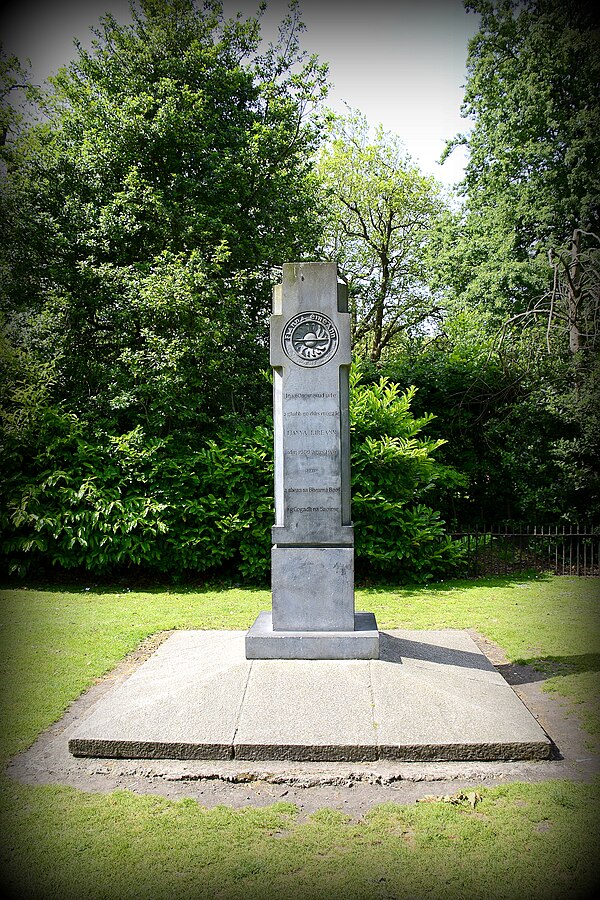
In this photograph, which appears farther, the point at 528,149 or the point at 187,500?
the point at 528,149

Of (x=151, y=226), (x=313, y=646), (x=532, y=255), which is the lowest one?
(x=313, y=646)

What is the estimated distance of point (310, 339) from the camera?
6520mm

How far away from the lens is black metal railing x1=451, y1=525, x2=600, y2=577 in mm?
12164

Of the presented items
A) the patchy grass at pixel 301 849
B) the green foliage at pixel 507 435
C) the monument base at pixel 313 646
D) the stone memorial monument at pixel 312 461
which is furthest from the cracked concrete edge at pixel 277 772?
the green foliage at pixel 507 435

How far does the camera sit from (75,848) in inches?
154

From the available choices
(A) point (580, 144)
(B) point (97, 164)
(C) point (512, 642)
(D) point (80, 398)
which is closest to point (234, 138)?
(B) point (97, 164)

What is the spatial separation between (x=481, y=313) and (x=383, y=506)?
32.2ft

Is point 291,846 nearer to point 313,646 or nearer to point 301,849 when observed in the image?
point 301,849

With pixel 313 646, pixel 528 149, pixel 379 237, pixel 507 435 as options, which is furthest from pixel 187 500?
pixel 379 237

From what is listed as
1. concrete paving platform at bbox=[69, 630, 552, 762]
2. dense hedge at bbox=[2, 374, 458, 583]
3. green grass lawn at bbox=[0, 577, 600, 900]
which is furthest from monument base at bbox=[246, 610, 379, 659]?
dense hedge at bbox=[2, 374, 458, 583]

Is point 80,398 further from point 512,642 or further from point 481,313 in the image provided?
point 481,313

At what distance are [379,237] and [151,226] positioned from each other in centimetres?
1501

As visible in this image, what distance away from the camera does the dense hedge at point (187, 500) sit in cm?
1114

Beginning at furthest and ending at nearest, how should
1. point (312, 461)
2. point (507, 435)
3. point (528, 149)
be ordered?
1. point (528, 149)
2. point (507, 435)
3. point (312, 461)
